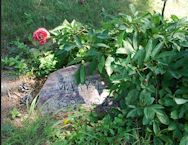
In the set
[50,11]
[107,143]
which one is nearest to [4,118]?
[107,143]

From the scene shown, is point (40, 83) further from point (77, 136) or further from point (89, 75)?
A: point (77, 136)

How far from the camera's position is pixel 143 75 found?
320cm

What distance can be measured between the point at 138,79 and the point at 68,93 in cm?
72

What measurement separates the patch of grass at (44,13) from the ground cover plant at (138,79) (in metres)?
1.33

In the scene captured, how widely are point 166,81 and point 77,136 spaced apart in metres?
0.75

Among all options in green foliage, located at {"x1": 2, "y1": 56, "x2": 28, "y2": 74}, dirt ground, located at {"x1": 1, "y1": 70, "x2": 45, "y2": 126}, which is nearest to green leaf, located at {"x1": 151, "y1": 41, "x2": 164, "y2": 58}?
dirt ground, located at {"x1": 1, "y1": 70, "x2": 45, "y2": 126}

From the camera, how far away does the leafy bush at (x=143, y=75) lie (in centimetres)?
312

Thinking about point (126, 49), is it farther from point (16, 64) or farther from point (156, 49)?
point (16, 64)

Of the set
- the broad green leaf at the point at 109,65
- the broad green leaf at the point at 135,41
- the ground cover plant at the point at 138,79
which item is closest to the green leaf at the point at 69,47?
the ground cover plant at the point at 138,79

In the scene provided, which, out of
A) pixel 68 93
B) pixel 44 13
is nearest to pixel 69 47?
pixel 68 93

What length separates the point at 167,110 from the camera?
3.21m

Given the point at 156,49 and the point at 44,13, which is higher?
the point at 44,13

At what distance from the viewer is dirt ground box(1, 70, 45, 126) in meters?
3.68

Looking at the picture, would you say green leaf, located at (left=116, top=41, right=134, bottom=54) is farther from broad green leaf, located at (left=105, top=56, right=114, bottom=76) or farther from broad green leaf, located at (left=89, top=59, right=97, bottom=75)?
broad green leaf, located at (left=89, top=59, right=97, bottom=75)
